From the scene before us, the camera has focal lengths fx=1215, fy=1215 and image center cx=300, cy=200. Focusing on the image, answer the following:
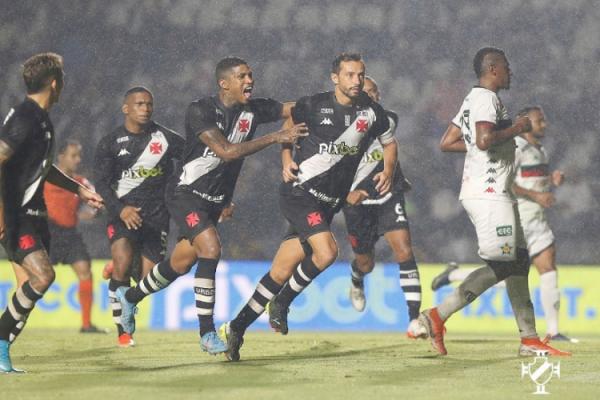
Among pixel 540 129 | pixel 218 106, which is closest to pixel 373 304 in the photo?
pixel 540 129

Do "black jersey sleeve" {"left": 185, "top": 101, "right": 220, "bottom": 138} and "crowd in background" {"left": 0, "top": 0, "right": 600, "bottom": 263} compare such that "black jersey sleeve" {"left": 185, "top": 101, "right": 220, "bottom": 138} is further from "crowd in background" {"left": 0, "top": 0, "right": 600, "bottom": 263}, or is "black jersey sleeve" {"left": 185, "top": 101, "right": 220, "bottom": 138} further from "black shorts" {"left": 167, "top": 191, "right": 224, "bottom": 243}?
"crowd in background" {"left": 0, "top": 0, "right": 600, "bottom": 263}

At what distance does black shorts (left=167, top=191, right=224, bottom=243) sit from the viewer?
26.6 feet

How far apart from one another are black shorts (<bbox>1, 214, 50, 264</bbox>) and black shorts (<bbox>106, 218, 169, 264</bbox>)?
3.03 metres

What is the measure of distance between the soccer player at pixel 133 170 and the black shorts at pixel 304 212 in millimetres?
1951

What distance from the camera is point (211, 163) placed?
325 inches

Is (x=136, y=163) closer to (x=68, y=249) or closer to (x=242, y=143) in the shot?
(x=242, y=143)

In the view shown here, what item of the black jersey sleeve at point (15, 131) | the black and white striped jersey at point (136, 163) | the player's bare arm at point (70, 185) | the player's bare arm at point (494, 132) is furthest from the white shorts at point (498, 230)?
the black and white striped jersey at point (136, 163)

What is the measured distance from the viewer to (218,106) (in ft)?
26.8

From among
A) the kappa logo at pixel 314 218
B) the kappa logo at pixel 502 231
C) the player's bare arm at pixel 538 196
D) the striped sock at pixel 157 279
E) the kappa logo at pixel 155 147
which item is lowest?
the striped sock at pixel 157 279

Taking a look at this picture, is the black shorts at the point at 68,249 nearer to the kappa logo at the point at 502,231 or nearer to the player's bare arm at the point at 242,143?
the player's bare arm at the point at 242,143

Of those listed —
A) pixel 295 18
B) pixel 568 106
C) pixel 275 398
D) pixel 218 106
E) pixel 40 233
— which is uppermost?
pixel 295 18

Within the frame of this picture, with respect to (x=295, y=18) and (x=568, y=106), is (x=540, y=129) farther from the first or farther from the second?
(x=295, y=18)

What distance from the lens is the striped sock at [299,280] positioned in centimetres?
809

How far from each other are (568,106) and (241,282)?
19.9 ft
